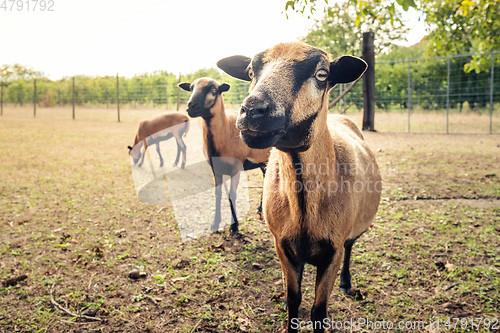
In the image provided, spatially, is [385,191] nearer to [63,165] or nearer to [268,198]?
[268,198]

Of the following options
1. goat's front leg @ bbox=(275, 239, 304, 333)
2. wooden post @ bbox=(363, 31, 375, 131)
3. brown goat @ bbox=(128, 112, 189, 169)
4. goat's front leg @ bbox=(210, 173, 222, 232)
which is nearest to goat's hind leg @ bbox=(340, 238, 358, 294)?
goat's front leg @ bbox=(275, 239, 304, 333)

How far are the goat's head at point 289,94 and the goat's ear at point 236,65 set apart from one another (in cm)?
55

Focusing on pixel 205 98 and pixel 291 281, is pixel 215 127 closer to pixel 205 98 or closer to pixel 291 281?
pixel 205 98

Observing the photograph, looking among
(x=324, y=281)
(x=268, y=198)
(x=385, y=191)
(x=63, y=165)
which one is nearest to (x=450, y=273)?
(x=324, y=281)

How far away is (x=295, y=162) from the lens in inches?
85.7

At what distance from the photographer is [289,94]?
6.22ft

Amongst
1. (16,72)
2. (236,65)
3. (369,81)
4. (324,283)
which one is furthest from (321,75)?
(16,72)

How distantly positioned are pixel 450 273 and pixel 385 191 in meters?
3.12

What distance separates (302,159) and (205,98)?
10.7ft

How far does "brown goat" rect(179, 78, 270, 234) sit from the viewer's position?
5.00 metres

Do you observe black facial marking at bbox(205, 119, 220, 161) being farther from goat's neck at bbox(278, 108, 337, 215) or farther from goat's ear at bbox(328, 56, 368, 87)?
goat's ear at bbox(328, 56, 368, 87)

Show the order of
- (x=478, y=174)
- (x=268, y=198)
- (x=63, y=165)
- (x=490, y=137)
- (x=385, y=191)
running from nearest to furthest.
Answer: (x=268, y=198)
(x=385, y=191)
(x=478, y=174)
(x=63, y=165)
(x=490, y=137)

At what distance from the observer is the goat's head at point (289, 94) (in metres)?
1.72

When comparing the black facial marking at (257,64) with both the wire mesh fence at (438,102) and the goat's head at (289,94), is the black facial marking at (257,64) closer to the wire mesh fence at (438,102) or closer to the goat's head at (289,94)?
the goat's head at (289,94)
